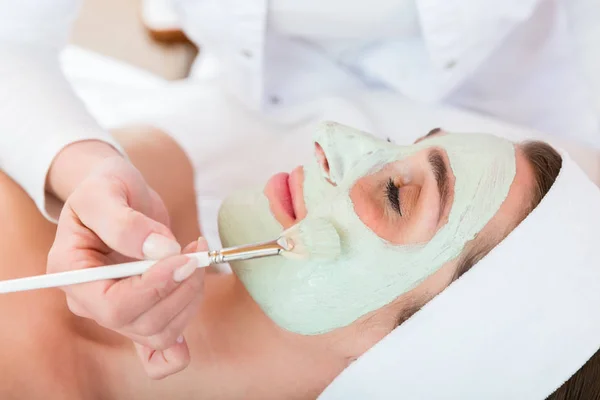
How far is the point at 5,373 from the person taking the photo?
675 millimetres

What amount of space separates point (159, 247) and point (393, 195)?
11.8 inches

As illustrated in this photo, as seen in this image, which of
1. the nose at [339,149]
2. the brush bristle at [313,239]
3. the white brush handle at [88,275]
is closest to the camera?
the white brush handle at [88,275]

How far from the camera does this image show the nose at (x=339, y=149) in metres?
0.73

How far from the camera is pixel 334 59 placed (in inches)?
46.7

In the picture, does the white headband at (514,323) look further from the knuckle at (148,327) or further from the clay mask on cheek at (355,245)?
the knuckle at (148,327)

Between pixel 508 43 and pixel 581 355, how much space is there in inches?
25.6

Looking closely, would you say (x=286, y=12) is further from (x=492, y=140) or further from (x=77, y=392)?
(x=77, y=392)

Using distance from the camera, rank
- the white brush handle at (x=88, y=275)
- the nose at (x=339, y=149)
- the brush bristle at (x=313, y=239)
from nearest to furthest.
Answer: the white brush handle at (x=88, y=275) < the brush bristle at (x=313, y=239) < the nose at (x=339, y=149)

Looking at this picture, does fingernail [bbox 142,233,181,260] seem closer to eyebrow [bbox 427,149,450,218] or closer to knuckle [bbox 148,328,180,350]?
knuckle [bbox 148,328,180,350]

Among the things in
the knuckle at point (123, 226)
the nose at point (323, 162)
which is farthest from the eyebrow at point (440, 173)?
the knuckle at point (123, 226)

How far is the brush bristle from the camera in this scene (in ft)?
2.05

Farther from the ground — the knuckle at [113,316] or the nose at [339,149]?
the nose at [339,149]

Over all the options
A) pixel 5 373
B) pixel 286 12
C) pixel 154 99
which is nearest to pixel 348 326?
pixel 5 373

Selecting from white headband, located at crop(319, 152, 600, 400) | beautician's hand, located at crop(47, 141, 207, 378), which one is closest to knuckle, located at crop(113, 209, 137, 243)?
Answer: beautician's hand, located at crop(47, 141, 207, 378)
